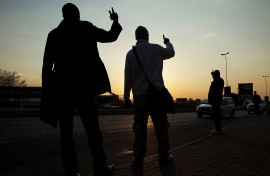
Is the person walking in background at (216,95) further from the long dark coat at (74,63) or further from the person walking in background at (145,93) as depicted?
the long dark coat at (74,63)

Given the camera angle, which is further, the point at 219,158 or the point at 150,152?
the point at 150,152

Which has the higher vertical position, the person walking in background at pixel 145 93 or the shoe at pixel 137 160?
the person walking in background at pixel 145 93

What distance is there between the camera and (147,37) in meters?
5.51

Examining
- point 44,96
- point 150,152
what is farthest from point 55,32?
point 150,152

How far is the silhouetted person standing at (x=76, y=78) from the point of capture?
392cm

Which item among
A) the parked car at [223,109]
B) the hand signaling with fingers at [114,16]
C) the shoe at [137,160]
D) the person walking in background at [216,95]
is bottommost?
the shoe at [137,160]

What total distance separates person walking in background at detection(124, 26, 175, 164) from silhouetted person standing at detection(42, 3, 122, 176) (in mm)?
1282

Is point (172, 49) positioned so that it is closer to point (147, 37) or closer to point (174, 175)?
point (147, 37)

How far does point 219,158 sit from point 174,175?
4.97 ft

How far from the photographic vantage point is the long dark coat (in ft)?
12.9

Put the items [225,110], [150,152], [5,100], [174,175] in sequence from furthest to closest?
[5,100]
[225,110]
[150,152]
[174,175]

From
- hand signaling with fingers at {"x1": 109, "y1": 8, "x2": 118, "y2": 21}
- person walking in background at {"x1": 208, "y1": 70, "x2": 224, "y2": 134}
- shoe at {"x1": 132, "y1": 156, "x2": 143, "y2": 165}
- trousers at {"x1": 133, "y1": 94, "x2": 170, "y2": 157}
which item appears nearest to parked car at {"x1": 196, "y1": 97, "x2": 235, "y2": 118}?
person walking in background at {"x1": 208, "y1": 70, "x2": 224, "y2": 134}

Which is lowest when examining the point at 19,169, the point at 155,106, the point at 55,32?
the point at 19,169

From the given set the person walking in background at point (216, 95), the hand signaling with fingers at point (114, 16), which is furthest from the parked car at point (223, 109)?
the hand signaling with fingers at point (114, 16)
